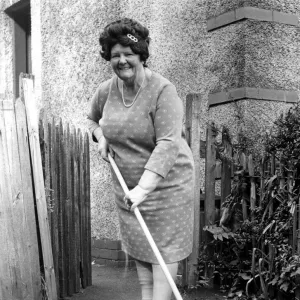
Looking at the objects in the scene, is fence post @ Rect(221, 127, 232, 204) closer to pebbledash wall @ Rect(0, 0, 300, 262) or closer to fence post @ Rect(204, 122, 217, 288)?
fence post @ Rect(204, 122, 217, 288)

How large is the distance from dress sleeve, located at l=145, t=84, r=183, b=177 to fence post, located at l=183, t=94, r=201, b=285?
169 cm

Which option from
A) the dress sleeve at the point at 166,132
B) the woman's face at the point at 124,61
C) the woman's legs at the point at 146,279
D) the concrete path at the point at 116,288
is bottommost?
the concrete path at the point at 116,288

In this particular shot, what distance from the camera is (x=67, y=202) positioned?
4441 millimetres

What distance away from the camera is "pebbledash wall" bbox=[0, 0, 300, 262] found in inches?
189

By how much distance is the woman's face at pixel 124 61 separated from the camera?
268 cm

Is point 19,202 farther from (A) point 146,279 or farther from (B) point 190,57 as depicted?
(B) point 190,57

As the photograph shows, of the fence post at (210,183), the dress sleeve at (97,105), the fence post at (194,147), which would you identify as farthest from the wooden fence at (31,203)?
the fence post at (210,183)

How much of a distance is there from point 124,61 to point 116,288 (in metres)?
2.75

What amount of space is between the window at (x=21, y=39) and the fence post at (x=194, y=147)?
4.72m

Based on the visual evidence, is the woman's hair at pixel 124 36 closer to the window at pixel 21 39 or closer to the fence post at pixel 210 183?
the fence post at pixel 210 183

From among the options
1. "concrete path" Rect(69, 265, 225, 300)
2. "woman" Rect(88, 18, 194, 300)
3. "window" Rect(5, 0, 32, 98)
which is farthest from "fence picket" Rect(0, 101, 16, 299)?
"window" Rect(5, 0, 32, 98)

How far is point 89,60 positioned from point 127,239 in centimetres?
362

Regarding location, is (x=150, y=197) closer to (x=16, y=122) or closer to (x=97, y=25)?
(x=16, y=122)

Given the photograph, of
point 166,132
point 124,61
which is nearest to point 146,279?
point 166,132
